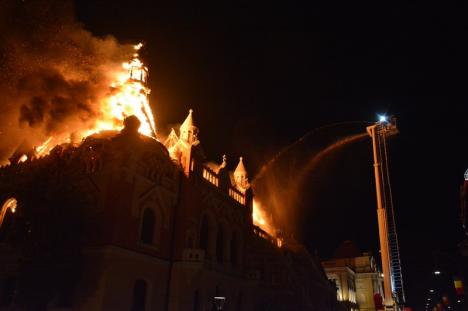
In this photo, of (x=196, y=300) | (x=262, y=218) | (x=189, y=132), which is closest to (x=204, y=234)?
(x=196, y=300)

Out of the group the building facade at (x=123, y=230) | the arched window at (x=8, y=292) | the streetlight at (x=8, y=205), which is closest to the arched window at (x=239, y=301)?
the building facade at (x=123, y=230)

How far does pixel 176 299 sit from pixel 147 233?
4.74m

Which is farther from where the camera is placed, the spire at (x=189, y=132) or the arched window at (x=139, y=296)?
the spire at (x=189, y=132)

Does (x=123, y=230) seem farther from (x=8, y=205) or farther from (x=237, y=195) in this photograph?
(x=237, y=195)

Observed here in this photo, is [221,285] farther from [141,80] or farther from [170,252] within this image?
[141,80]

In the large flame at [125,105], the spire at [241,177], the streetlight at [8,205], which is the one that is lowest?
the streetlight at [8,205]

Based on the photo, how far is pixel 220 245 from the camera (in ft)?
113

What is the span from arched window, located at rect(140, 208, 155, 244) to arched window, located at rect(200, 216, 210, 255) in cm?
544

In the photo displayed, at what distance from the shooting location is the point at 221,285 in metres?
32.1

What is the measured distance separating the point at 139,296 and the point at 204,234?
8.27 m

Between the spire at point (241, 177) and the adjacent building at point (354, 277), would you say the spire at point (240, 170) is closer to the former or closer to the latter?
the spire at point (241, 177)

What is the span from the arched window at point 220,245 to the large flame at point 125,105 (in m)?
10.1

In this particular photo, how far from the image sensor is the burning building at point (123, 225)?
77.2 ft

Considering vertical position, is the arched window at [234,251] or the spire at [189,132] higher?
the spire at [189,132]
